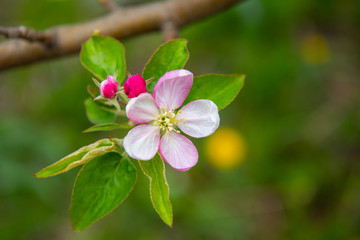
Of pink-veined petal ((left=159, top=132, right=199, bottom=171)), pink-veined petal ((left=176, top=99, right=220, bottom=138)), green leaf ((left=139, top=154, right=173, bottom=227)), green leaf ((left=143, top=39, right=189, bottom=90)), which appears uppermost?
green leaf ((left=143, top=39, right=189, bottom=90))

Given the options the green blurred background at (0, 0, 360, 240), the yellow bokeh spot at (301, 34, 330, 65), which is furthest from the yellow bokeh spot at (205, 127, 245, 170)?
the yellow bokeh spot at (301, 34, 330, 65)

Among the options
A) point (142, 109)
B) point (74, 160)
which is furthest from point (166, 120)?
point (74, 160)

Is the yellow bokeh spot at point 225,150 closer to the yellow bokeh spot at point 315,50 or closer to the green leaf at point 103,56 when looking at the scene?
the yellow bokeh spot at point 315,50

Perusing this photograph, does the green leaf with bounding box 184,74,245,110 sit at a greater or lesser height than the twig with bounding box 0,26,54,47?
greater

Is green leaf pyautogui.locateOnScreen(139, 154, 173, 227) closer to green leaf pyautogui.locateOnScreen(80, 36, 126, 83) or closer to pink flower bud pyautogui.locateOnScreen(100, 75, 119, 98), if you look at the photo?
pink flower bud pyautogui.locateOnScreen(100, 75, 119, 98)

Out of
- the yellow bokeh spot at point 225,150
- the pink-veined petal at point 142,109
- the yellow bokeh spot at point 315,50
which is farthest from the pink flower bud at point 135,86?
the yellow bokeh spot at point 315,50

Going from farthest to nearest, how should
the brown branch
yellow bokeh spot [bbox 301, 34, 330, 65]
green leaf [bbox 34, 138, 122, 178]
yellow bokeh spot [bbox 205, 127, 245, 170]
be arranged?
yellow bokeh spot [bbox 301, 34, 330, 65] → yellow bokeh spot [bbox 205, 127, 245, 170] → the brown branch → green leaf [bbox 34, 138, 122, 178]
